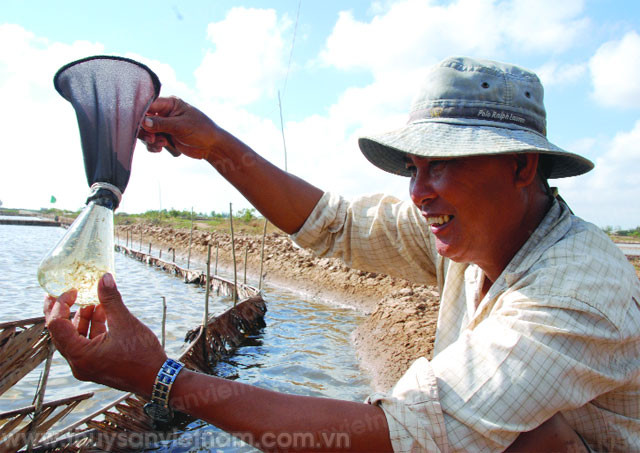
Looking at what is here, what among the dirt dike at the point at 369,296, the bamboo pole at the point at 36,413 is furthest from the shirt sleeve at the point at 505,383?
the dirt dike at the point at 369,296

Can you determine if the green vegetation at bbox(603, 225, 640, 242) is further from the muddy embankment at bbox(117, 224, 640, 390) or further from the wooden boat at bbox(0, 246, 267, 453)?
the wooden boat at bbox(0, 246, 267, 453)

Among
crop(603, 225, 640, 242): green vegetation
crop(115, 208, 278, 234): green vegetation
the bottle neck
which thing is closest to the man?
the bottle neck

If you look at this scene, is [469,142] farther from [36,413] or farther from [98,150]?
[36,413]

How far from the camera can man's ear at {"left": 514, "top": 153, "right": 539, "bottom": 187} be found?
1.72 meters

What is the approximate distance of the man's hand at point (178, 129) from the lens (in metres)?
2.05

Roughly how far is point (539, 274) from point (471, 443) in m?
0.55

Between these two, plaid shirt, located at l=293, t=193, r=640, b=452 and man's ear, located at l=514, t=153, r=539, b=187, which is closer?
plaid shirt, located at l=293, t=193, r=640, b=452

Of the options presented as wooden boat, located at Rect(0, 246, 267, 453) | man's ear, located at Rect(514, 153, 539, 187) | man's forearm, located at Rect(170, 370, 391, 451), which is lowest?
wooden boat, located at Rect(0, 246, 267, 453)

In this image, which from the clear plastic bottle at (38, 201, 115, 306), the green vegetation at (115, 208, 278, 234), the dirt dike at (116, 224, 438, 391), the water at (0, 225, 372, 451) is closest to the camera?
the clear plastic bottle at (38, 201, 115, 306)

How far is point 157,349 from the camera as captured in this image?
54.1 inches

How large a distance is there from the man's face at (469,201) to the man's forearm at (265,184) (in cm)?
78

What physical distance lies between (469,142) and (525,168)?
0.28 metres

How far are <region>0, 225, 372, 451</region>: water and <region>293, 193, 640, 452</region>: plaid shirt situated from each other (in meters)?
4.58

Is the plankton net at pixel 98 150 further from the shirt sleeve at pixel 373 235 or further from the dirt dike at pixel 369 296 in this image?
the dirt dike at pixel 369 296
